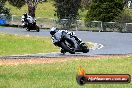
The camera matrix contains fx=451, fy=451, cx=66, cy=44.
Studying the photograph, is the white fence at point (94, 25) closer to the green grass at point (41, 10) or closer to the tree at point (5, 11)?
the tree at point (5, 11)

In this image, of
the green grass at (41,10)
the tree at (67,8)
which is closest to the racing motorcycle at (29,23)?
the tree at (67,8)

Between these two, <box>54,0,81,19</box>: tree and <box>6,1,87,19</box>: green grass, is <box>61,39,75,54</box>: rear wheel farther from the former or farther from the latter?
<box>6,1,87,19</box>: green grass

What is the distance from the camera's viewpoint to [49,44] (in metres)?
28.1

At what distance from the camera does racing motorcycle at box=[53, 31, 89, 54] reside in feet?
71.4

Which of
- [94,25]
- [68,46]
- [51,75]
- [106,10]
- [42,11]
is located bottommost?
[42,11]

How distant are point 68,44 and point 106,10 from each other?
29.4 m

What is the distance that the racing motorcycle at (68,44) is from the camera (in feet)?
71.4

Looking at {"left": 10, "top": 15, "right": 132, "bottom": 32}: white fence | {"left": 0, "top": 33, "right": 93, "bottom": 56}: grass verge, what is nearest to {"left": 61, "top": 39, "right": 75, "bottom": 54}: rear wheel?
{"left": 0, "top": 33, "right": 93, "bottom": 56}: grass verge

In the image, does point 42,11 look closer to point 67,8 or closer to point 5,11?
point 67,8

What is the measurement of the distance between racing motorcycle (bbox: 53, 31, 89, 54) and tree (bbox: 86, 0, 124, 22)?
29.0 metres

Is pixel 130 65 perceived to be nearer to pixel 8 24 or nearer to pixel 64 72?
pixel 64 72

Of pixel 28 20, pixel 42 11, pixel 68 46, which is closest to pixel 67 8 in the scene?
pixel 28 20

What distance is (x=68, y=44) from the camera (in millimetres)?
22328

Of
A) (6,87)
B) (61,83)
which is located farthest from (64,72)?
(6,87)
